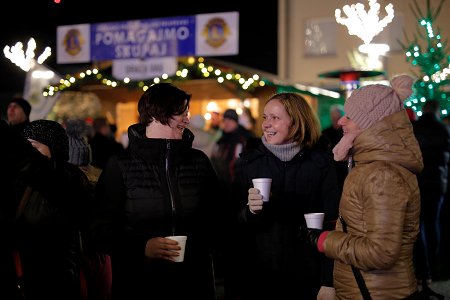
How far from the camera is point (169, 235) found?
147 inches

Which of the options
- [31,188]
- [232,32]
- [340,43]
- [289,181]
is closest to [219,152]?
[289,181]

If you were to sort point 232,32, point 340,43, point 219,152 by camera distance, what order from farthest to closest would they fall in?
1. point 340,43
2. point 232,32
3. point 219,152

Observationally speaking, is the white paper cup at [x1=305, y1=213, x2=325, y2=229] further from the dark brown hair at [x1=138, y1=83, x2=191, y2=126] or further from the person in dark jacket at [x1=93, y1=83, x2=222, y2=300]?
the dark brown hair at [x1=138, y1=83, x2=191, y2=126]

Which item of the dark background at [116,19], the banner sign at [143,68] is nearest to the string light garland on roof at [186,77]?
the banner sign at [143,68]

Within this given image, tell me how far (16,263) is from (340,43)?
19637mm

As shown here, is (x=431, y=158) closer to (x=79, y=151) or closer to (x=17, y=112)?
(x=79, y=151)

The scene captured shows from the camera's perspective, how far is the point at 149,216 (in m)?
3.72

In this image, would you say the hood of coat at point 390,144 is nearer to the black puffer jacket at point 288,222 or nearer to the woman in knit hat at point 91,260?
the black puffer jacket at point 288,222

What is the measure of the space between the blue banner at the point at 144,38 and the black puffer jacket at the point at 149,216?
11765 mm

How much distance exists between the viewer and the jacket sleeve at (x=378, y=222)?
2.92 metres

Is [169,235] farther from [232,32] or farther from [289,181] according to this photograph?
[232,32]

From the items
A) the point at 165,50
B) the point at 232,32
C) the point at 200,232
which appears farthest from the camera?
the point at 232,32

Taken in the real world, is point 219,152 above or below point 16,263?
above

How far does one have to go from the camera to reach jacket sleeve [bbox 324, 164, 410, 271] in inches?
115
